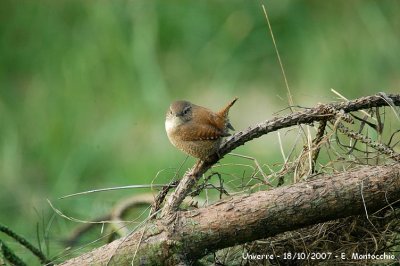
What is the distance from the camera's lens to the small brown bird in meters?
3.47

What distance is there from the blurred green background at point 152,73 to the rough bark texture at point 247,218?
3.75m

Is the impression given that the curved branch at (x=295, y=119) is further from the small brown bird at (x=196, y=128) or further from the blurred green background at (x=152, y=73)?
the blurred green background at (x=152, y=73)

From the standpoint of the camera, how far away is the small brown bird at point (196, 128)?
11.4ft

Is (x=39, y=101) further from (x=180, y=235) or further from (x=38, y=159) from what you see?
(x=180, y=235)

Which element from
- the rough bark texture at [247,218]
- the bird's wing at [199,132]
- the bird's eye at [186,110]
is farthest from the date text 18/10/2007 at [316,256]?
the bird's eye at [186,110]

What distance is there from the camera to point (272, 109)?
7254mm

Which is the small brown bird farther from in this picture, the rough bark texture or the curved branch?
the rough bark texture

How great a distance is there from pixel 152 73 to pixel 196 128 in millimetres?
3643

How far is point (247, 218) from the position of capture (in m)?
2.98

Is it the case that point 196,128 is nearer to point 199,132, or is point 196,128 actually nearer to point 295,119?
point 199,132

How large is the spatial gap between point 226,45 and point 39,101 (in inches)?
69.1

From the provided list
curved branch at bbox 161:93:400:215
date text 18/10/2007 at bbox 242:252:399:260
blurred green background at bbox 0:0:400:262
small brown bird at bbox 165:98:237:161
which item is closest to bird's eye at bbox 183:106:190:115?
small brown bird at bbox 165:98:237:161

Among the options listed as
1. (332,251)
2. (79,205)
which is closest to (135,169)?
(79,205)

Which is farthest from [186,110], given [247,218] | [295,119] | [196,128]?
[247,218]
